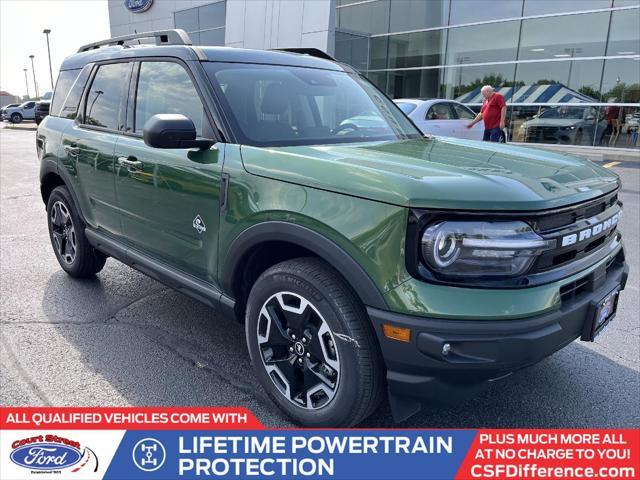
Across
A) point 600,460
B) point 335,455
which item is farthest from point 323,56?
point 600,460

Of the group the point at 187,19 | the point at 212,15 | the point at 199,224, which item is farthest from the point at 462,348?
the point at 187,19

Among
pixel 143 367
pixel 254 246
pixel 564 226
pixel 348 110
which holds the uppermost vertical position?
pixel 348 110

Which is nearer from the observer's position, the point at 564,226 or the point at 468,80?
the point at 564,226

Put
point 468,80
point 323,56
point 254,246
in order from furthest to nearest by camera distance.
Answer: point 468,80, point 323,56, point 254,246

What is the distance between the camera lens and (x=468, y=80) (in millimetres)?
17281

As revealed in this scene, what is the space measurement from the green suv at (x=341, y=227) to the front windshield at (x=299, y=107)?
0.01 meters

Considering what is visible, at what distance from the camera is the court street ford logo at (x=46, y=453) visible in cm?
221

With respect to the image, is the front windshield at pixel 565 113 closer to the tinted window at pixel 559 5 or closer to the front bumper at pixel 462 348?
the tinted window at pixel 559 5

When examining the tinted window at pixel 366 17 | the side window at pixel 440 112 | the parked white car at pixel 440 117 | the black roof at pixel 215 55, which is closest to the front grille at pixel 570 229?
the black roof at pixel 215 55

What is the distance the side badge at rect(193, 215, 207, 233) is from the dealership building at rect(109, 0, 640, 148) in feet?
49.7

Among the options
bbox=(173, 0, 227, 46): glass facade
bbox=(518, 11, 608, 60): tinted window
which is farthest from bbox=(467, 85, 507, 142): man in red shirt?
bbox=(173, 0, 227, 46): glass facade

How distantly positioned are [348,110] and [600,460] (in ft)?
7.72

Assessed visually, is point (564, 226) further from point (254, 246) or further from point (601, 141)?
point (601, 141)

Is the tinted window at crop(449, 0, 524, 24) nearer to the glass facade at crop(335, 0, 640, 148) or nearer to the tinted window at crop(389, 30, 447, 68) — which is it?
the glass facade at crop(335, 0, 640, 148)
